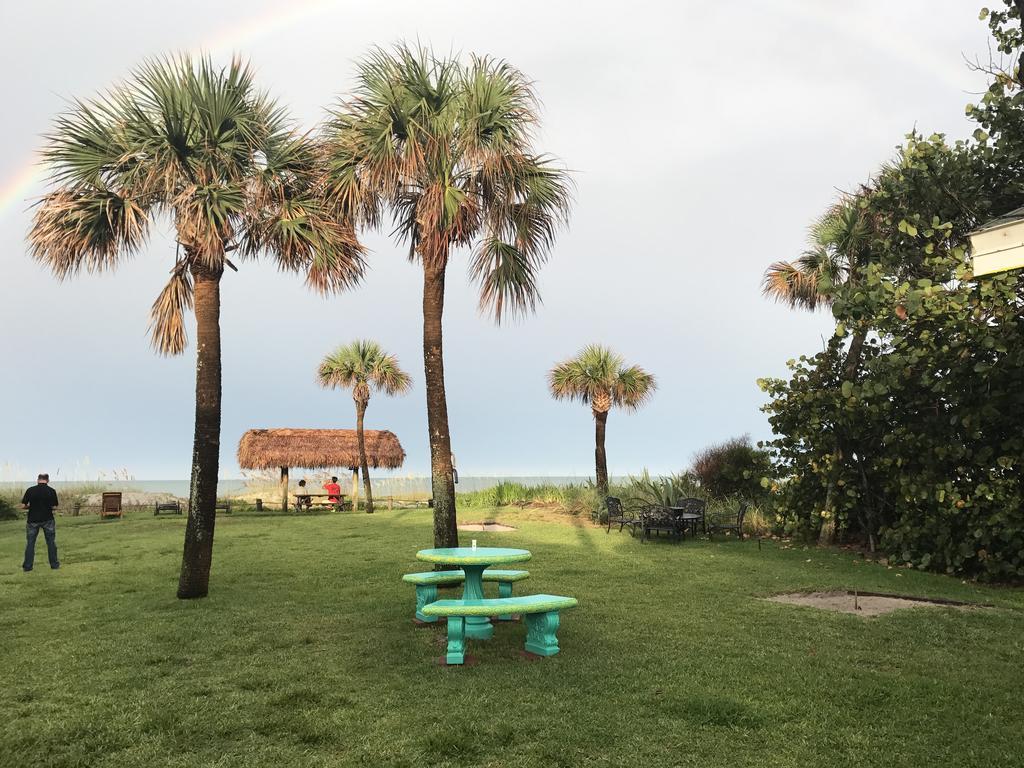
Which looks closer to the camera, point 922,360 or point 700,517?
point 922,360

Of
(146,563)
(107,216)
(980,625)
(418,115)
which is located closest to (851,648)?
(980,625)

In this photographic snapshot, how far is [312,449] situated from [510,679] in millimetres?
29671

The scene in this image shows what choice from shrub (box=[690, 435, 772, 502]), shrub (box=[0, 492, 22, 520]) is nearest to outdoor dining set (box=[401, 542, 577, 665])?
shrub (box=[690, 435, 772, 502])

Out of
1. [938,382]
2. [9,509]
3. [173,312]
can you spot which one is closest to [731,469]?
[938,382]

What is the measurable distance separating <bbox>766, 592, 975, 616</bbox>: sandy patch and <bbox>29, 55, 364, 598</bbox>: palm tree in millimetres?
8250

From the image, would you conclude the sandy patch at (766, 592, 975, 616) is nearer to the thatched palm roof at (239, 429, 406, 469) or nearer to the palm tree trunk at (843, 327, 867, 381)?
the palm tree trunk at (843, 327, 867, 381)

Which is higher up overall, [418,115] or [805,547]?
[418,115]

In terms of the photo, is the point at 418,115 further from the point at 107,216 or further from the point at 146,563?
the point at 146,563

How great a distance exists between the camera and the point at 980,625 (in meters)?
8.37

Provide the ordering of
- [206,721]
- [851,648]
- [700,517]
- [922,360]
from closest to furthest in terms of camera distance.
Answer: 1. [206,721]
2. [851,648]
3. [922,360]
4. [700,517]

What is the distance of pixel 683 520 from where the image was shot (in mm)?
17203

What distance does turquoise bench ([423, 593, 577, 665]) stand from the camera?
20.4 ft

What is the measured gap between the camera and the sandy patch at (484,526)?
778 inches

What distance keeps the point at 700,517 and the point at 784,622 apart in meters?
8.93
